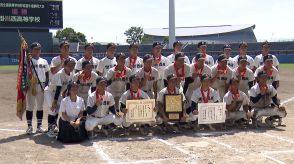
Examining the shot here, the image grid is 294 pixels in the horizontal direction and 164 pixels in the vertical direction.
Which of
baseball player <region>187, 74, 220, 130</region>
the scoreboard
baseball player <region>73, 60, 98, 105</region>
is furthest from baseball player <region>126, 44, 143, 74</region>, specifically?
the scoreboard

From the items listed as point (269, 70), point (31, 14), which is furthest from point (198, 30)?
point (269, 70)

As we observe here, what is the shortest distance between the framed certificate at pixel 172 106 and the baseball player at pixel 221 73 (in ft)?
3.94

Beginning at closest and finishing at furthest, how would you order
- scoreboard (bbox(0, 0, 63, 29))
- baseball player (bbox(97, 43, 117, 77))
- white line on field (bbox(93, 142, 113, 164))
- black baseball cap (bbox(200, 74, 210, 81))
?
white line on field (bbox(93, 142, 113, 164)) → black baseball cap (bbox(200, 74, 210, 81)) → baseball player (bbox(97, 43, 117, 77)) → scoreboard (bbox(0, 0, 63, 29))

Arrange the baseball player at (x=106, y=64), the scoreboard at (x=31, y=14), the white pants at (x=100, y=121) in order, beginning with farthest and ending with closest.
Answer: the scoreboard at (x=31, y=14) → the baseball player at (x=106, y=64) → the white pants at (x=100, y=121)

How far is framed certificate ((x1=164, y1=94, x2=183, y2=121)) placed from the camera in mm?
8359

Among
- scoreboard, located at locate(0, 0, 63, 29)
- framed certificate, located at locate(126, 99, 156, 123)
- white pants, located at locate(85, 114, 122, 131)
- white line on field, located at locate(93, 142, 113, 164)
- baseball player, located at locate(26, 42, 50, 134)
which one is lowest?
white line on field, located at locate(93, 142, 113, 164)

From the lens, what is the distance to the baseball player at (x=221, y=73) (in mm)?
9055

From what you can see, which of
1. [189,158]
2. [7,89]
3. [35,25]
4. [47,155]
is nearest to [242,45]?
[189,158]

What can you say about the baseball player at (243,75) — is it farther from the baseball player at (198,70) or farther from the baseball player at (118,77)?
the baseball player at (118,77)

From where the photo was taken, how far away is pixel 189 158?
652 cm

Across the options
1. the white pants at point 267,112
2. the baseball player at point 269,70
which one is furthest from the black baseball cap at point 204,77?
the baseball player at point 269,70

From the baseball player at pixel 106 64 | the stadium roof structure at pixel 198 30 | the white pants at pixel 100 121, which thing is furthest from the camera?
the stadium roof structure at pixel 198 30

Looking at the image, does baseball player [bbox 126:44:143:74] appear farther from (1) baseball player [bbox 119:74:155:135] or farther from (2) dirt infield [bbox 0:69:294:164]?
(2) dirt infield [bbox 0:69:294:164]

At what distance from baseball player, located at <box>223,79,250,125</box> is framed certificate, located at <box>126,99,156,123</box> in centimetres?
171
